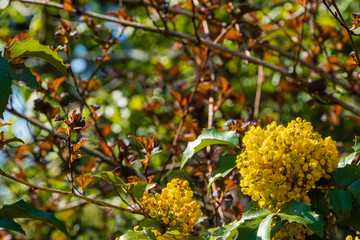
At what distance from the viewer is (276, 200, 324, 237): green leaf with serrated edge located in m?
1.08

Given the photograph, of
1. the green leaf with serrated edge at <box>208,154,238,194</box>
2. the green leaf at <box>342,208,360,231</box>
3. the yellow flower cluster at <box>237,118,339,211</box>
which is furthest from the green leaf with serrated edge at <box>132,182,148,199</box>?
the green leaf at <box>342,208,360,231</box>

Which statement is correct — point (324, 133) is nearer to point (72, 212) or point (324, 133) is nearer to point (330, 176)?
point (330, 176)

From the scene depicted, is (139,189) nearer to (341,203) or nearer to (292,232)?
(292,232)

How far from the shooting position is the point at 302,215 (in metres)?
1.12

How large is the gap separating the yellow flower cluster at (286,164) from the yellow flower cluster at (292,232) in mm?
71

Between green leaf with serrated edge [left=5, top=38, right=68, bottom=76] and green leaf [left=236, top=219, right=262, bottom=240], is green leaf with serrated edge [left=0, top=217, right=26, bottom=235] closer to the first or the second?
green leaf with serrated edge [left=5, top=38, right=68, bottom=76]

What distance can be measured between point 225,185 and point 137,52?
3.48 m

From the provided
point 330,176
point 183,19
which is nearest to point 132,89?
point 183,19

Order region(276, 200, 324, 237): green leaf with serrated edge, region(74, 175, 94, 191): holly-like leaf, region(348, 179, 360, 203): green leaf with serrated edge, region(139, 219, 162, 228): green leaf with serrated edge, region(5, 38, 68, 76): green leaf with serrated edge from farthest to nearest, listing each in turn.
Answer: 1. region(74, 175, 94, 191): holly-like leaf
2. region(5, 38, 68, 76): green leaf with serrated edge
3. region(139, 219, 162, 228): green leaf with serrated edge
4. region(348, 179, 360, 203): green leaf with serrated edge
5. region(276, 200, 324, 237): green leaf with serrated edge

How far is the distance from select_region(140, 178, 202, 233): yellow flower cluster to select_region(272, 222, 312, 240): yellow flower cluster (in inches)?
11.5

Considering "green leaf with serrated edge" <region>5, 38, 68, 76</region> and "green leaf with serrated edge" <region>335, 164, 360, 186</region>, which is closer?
"green leaf with serrated edge" <region>335, 164, 360, 186</region>

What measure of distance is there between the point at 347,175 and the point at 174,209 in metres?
0.58

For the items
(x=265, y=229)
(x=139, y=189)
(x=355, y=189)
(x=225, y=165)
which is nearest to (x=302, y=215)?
(x=265, y=229)

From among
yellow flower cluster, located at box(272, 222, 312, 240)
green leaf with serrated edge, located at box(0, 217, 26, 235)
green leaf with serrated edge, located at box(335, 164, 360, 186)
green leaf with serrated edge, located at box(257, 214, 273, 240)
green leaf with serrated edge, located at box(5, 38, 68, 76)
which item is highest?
green leaf with serrated edge, located at box(5, 38, 68, 76)
